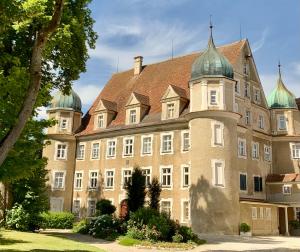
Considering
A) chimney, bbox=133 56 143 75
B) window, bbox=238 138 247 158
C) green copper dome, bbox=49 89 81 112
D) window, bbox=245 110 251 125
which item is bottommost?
window, bbox=238 138 247 158

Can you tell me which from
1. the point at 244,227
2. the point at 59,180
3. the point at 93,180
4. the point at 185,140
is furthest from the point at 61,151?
the point at 244,227

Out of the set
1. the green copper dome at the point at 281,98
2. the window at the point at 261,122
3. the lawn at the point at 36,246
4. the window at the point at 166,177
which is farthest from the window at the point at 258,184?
the lawn at the point at 36,246

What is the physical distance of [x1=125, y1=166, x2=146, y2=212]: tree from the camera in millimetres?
28625

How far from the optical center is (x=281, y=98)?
4272 centimetres

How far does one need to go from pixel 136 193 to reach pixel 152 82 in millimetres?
17413

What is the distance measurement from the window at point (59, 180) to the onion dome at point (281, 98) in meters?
22.6

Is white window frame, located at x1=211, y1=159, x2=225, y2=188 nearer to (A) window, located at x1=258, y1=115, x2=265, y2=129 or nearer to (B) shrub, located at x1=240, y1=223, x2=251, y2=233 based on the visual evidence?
(B) shrub, located at x1=240, y1=223, x2=251, y2=233

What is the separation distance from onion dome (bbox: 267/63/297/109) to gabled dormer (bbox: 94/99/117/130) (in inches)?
638

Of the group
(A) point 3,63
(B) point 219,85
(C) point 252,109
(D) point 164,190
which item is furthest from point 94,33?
(C) point 252,109

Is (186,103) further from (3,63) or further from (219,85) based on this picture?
(3,63)

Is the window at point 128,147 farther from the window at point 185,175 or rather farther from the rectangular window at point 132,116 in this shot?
the window at point 185,175

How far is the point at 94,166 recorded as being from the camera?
42812 millimetres

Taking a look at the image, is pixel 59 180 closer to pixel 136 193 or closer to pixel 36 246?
pixel 136 193

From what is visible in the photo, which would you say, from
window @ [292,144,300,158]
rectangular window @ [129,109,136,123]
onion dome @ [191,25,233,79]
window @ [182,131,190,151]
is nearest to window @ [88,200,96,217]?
rectangular window @ [129,109,136,123]
